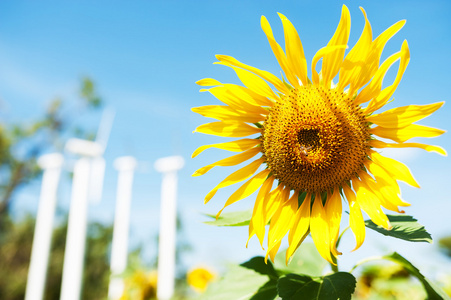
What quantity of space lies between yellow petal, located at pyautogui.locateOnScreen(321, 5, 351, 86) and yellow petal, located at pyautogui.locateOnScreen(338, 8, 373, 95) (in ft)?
0.10

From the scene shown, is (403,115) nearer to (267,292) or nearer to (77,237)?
(267,292)

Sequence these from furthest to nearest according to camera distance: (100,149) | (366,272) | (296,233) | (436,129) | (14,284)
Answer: (14,284), (100,149), (366,272), (296,233), (436,129)

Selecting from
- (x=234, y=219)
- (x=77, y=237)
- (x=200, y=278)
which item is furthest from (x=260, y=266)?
(x=77, y=237)

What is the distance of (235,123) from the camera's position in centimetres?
151

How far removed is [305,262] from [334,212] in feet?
1.40

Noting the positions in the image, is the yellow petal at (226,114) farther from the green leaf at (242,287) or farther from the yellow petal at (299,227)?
the green leaf at (242,287)

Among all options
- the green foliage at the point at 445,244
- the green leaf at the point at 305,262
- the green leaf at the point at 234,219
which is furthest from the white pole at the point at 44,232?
the green leaf at the point at 234,219

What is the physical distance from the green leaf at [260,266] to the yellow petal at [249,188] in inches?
10.6

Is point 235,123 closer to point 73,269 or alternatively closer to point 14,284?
point 73,269

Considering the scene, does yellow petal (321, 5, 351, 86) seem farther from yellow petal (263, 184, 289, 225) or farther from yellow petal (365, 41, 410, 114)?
yellow petal (263, 184, 289, 225)

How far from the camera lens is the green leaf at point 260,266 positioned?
150cm

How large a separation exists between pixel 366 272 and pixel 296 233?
6.72ft

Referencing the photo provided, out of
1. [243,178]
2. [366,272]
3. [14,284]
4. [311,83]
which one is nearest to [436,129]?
[311,83]

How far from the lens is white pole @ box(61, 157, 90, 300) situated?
1677 cm
